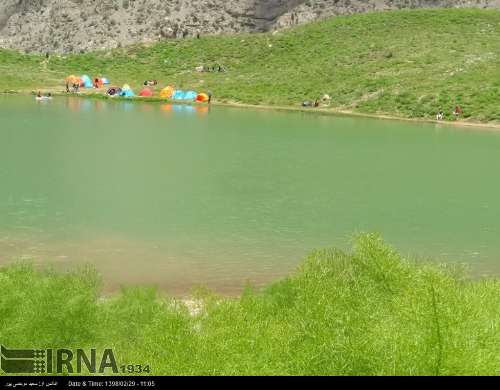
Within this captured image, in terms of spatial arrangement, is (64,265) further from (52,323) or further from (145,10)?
(145,10)

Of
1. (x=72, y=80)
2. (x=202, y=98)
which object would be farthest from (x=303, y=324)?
(x=72, y=80)

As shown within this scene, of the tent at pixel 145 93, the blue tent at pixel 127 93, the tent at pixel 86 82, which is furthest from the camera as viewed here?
the tent at pixel 86 82

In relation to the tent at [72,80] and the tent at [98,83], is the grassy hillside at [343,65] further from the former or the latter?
the tent at [98,83]

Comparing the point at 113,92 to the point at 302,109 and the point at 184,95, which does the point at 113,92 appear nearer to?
the point at 184,95

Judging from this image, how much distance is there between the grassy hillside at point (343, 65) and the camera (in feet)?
214

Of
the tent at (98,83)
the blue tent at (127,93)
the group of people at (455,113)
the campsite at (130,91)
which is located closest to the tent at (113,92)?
the campsite at (130,91)

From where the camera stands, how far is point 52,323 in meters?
7.01

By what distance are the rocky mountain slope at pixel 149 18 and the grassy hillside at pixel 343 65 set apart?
5576mm

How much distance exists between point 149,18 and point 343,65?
130 ft

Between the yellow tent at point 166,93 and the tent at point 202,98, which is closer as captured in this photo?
the tent at point 202,98

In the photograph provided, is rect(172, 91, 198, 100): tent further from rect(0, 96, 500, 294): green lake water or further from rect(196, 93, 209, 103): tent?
rect(0, 96, 500, 294): green lake water

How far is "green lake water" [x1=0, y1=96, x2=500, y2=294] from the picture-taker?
15.7 metres

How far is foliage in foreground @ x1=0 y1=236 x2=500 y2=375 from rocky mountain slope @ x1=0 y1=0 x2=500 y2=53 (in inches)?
3910

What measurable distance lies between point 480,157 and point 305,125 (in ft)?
55.3
